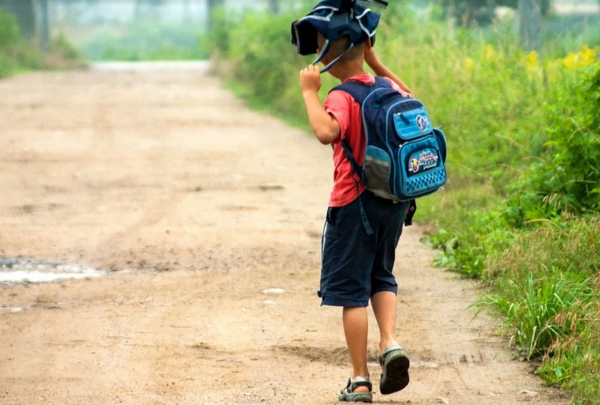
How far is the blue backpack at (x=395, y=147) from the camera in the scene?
411cm

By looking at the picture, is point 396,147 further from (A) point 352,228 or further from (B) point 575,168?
(B) point 575,168

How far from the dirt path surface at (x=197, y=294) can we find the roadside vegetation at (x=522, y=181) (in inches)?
8.2

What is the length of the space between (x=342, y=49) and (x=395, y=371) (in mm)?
1332

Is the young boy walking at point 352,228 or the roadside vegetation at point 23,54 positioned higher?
the young boy walking at point 352,228

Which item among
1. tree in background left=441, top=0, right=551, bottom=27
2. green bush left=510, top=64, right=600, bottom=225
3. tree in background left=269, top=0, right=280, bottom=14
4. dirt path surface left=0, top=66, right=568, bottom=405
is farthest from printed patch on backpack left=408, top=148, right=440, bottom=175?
tree in background left=269, top=0, right=280, bottom=14

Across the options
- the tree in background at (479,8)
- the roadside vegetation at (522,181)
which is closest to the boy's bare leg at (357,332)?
the roadside vegetation at (522,181)

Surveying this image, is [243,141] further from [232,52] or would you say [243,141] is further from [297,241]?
[232,52]

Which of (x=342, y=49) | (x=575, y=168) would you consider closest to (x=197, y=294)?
(x=342, y=49)

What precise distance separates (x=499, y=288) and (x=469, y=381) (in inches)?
49.9

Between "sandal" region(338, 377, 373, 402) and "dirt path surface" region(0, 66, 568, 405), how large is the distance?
116 millimetres

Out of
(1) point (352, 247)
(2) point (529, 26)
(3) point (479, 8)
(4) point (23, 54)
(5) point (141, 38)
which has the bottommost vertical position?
(5) point (141, 38)

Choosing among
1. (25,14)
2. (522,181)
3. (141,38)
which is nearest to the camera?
(522,181)

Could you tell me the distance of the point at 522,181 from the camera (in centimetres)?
719

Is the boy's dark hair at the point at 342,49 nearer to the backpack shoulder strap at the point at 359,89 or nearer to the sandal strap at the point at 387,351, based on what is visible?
the backpack shoulder strap at the point at 359,89
